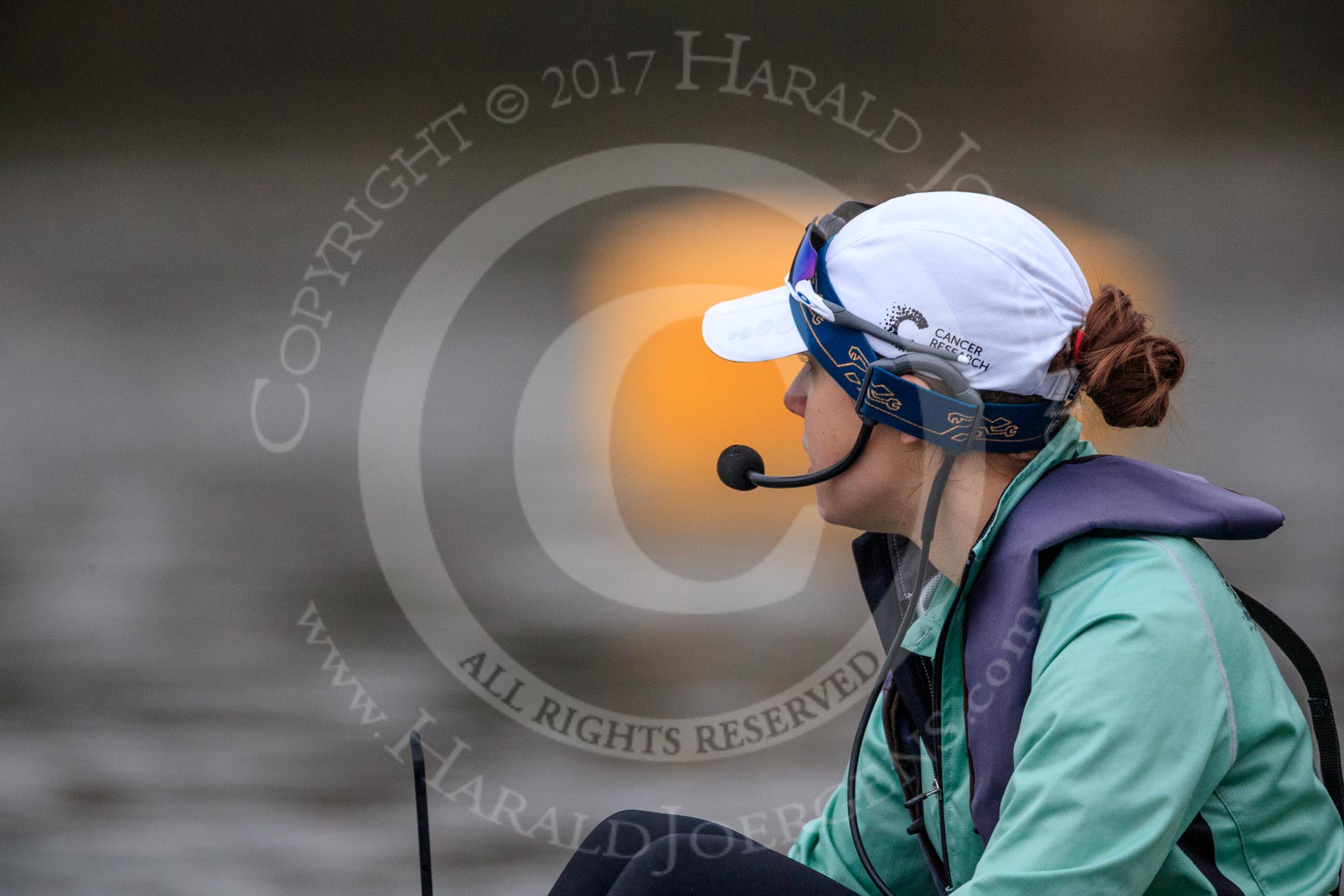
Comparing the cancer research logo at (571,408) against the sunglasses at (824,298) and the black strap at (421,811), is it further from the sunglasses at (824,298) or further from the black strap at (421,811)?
the sunglasses at (824,298)

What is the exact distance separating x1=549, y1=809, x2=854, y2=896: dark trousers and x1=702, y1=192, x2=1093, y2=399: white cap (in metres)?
0.40

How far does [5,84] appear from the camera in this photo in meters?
3.33

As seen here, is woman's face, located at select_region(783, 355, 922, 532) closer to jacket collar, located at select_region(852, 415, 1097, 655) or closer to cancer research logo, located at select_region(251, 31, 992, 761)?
jacket collar, located at select_region(852, 415, 1097, 655)

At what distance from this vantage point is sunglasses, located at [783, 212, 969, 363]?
2.89 feet

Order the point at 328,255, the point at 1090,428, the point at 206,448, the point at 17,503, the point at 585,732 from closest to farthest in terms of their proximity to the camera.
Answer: the point at 1090,428
the point at 585,732
the point at 17,503
the point at 206,448
the point at 328,255

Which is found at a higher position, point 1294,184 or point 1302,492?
point 1294,184

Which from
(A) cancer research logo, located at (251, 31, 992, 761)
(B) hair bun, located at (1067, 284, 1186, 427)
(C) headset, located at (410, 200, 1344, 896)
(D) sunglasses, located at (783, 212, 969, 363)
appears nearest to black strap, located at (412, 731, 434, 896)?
(C) headset, located at (410, 200, 1344, 896)

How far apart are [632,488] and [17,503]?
165cm

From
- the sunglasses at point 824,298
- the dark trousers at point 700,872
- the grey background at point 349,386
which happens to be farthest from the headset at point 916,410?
the grey background at point 349,386

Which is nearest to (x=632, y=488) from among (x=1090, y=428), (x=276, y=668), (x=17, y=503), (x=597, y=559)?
(x=597, y=559)

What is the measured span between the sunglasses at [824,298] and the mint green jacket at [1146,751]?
0.45 feet

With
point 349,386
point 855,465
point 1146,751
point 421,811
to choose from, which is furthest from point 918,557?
point 349,386

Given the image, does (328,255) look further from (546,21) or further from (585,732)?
(585,732)

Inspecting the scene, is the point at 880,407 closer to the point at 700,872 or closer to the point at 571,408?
the point at 700,872
